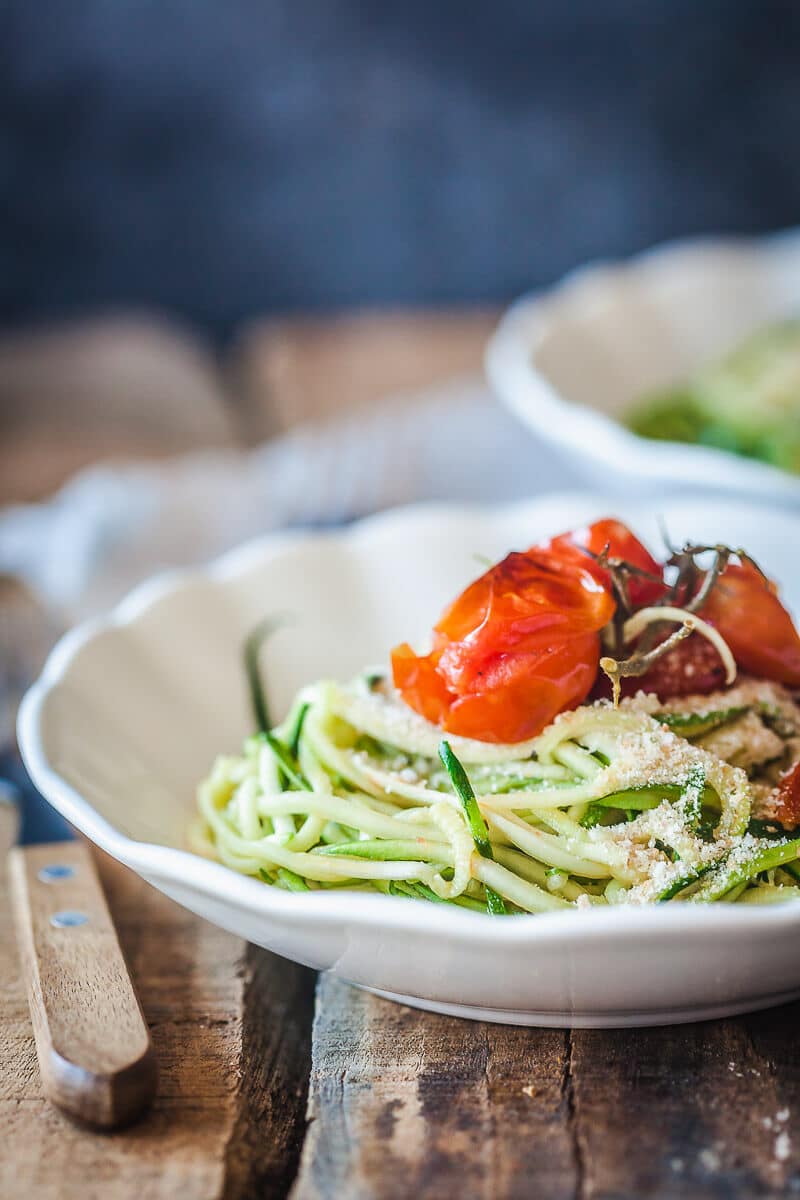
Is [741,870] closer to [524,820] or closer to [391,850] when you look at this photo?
[524,820]

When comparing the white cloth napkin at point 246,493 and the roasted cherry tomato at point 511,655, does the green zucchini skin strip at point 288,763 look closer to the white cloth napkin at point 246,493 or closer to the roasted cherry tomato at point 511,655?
the roasted cherry tomato at point 511,655

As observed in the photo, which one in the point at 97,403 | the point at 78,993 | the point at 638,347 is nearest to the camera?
the point at 78,993

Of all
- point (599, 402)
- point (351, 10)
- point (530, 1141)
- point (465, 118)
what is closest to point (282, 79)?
point (351, 10)

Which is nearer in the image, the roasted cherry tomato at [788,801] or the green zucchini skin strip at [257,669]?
the roasted cherry tomato at [788,801]

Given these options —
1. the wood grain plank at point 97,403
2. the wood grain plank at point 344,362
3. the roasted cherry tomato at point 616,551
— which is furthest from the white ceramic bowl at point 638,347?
the wood grain plank at point 97,403

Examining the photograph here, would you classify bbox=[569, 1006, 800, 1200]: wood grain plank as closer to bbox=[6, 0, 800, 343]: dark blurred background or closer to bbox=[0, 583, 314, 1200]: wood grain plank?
bbox=[0, 583, 314, 1200]: wood grain plank

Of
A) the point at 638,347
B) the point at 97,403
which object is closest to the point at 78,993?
the point at 638,347
